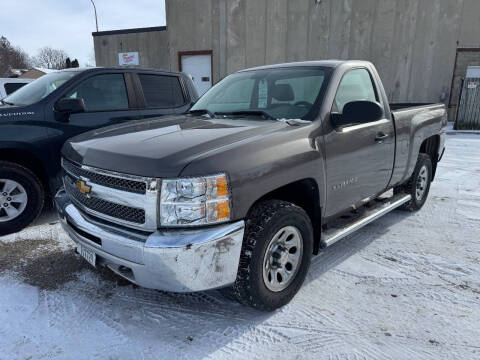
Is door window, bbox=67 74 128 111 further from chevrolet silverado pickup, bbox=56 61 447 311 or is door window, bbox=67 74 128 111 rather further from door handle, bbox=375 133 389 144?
door handle, bbox=375 133 389 144

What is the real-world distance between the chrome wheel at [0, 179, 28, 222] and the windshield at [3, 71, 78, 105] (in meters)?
0.99

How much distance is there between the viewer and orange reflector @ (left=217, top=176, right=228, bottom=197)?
2047mm

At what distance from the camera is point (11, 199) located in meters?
3.92

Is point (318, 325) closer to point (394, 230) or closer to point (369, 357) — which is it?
point (369, 357)

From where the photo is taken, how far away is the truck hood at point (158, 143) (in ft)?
6.79

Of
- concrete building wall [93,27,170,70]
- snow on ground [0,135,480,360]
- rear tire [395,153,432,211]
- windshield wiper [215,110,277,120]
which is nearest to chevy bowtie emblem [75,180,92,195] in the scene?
snow on ground [0,135,480,360]

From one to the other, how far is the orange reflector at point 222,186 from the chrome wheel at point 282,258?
0.56m

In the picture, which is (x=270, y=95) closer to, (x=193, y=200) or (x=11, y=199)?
(x=193, y=200)

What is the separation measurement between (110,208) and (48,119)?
7.80ft

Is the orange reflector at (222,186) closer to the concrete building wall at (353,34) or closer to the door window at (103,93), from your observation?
the door window at (103,93)

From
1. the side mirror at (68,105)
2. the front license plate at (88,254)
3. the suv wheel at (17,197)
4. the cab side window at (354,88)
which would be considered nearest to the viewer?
the front license plate at (88,254)

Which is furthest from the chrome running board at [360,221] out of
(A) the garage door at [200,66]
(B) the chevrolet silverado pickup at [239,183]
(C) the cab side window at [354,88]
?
(A) the garage door at [200,66]

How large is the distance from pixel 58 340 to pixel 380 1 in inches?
600

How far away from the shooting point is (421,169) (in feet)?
15.2
